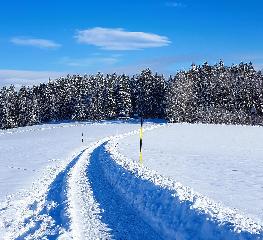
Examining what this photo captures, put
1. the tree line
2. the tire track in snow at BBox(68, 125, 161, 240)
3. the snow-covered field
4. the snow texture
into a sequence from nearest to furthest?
1. the snow texture
2. the snow-covered field
3. the tire track in snow at BBox(68, 125, 161, 240)
4. the tree line

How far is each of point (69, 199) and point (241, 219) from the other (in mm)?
5668

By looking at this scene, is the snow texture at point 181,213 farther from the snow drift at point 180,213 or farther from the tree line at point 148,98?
the tree line at point 148,98

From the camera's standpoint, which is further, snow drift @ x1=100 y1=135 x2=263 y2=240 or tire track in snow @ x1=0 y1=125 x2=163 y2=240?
tire track in snow @ x1=0 y1=125 x2=163 y2=240

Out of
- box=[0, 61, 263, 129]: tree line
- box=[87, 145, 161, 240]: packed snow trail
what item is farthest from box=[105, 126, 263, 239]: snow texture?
box=[0, 61, 263, 129]: tree line

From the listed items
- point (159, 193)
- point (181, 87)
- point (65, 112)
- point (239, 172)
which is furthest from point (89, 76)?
point (159, 193)

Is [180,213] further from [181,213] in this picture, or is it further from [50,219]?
[50,219]

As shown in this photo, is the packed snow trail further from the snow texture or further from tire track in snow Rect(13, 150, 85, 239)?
tire track in snow Rect(13, 150, 85, 239)

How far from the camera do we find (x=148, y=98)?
98.9 meters

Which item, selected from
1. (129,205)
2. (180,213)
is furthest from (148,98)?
(180,213)

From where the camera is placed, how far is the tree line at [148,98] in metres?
91.9

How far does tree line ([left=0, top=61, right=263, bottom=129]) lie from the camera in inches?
3617

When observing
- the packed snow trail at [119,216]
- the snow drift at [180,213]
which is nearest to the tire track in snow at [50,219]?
the packed snow trail at [119,216]

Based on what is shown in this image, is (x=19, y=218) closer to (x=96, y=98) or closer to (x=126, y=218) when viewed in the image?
(x=126, y=218)

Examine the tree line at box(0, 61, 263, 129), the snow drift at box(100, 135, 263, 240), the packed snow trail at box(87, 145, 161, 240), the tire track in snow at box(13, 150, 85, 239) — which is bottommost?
the tire track in snow at box(13, 150, 85, 239)
